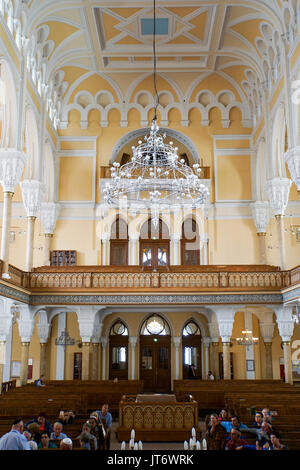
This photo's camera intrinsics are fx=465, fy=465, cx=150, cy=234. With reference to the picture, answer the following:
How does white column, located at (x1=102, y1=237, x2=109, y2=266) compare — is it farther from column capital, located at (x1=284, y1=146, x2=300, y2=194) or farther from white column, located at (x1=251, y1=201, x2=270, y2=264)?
column capital, located at (x1=284, y1=146, x2=300, y2=194)

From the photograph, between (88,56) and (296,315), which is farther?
(88,56)

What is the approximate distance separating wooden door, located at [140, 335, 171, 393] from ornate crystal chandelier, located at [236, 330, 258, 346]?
347 cm

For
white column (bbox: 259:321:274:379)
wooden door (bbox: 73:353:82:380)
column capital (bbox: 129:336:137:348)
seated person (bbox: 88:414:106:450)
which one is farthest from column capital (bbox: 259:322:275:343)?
seated person (bbox: 88:414:106:450)

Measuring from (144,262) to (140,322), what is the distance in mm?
2912

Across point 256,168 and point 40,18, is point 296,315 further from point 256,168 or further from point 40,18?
point 40,18

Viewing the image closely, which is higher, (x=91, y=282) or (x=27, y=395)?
(x=91, y=282)

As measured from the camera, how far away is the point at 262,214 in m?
22.1

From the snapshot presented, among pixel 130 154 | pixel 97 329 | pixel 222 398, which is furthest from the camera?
pixel 130 154

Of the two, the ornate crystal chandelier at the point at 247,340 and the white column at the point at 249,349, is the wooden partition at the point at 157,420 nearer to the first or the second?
the ornate crystal chandelier at the point at 247,340

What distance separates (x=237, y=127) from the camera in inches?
925

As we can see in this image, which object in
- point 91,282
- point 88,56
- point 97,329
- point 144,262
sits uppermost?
point 88,56

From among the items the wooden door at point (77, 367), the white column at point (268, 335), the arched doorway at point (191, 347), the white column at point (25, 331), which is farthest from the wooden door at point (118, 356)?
the white column at point (268, 335)
